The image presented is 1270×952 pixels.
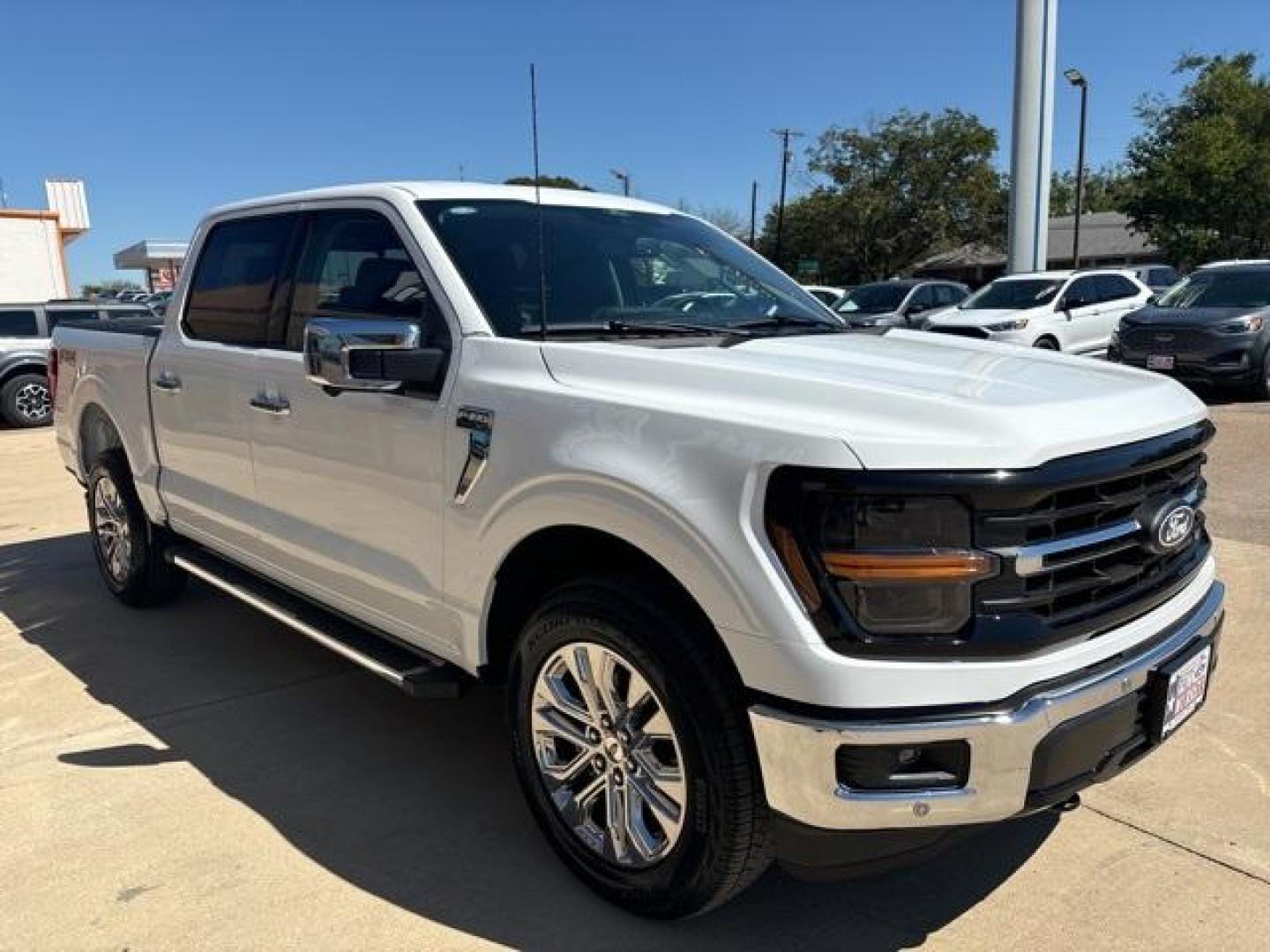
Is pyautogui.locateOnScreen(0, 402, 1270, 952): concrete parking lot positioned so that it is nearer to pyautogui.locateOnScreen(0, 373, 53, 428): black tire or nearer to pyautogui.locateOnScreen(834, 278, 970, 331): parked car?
pyautogui.locateOnScreen(0, 373, 53, 428): black tire

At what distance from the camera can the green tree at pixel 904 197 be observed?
174 feet

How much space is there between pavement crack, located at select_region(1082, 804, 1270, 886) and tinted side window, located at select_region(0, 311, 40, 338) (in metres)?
14.4

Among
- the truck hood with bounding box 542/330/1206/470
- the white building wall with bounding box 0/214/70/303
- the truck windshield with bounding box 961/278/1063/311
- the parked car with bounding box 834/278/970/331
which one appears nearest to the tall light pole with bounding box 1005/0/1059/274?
the parked car with bounding box 834/278/970/331

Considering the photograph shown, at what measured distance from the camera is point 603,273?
3.42 m

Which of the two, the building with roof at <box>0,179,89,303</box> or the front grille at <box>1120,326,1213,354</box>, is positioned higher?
the building with roof at <box>0,179,89,303</box>

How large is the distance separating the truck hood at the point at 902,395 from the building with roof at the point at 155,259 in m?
45.1

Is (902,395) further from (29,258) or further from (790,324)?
(29,258)

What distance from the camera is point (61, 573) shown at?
6.22 m

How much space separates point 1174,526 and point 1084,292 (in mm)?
14323

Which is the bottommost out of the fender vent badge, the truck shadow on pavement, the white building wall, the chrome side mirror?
the truck shadow on pavement

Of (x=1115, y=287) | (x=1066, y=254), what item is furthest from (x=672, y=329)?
(x=1066, y=254)

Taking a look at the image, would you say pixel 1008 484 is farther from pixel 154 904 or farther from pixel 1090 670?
pixel 154 904

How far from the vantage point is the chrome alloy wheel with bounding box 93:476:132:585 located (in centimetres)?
526

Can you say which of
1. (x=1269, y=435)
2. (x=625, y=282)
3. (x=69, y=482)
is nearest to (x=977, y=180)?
(x=1269, y=435)
